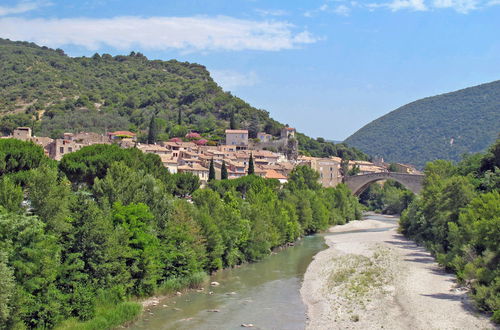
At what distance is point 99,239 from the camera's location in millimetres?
23828

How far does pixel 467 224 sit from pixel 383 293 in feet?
20.8

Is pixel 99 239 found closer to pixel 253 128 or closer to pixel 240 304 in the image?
pixel 240 304

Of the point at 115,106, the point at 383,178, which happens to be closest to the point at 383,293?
the point at 383,178

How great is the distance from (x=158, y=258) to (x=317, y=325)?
8866 millimetres

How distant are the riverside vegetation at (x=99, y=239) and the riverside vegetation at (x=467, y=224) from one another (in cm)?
1192

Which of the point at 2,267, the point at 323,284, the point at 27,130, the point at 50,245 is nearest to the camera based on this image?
the point at 2,267

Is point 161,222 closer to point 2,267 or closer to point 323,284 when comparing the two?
point 323,284

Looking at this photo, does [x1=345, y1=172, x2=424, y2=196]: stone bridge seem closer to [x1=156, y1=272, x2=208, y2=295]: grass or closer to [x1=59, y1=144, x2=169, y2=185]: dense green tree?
[x1=59, y1=144, x2=169, y2=185]: dense green tree

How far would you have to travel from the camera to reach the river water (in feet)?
76.4

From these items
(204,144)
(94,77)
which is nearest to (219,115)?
(204,144)

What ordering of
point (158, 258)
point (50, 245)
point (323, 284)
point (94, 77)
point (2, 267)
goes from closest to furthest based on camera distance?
point (2, 267) → point (50, 245) → point (158, 258) → point (323, 284) → point (94, 77)

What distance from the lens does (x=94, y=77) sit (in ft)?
625

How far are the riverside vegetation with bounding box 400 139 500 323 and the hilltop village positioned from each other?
29.2m

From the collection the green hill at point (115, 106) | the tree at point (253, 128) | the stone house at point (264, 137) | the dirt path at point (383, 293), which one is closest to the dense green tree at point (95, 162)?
the dirt path at point (383, 293)
